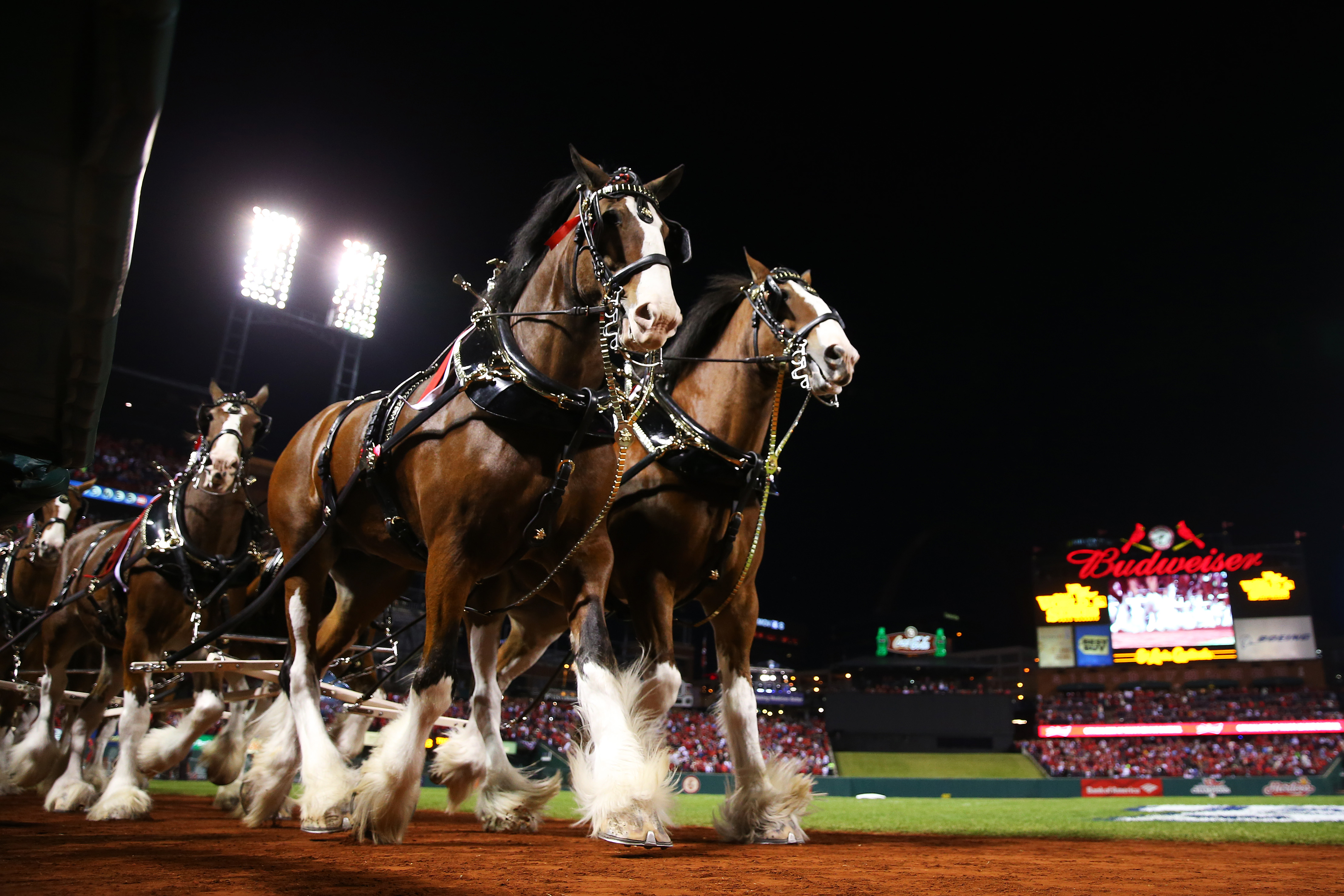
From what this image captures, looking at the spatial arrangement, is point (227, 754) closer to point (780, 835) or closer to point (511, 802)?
point (511, 802)

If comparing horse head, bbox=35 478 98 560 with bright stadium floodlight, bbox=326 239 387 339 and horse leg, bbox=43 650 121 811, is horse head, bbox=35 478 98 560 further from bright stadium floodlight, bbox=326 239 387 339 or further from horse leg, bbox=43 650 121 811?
bright stadium floodlight, bbox=326 239 387 339

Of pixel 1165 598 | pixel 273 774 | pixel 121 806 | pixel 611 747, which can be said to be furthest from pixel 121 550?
pixel 1165 598

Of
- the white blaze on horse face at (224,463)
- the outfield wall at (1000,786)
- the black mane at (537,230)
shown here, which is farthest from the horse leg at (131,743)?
the outfield wall at (1000,786)

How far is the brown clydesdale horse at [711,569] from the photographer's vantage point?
190 inches

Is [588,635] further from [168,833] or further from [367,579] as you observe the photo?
[168,833]

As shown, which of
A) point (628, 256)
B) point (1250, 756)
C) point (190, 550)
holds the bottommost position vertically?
point (1250, 756)

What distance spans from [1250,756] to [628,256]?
156 ft

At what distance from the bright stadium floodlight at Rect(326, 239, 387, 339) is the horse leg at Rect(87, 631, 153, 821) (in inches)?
1068

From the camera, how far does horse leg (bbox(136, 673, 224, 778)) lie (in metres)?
6.27

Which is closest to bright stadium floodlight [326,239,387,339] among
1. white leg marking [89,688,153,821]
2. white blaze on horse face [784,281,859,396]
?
white leg marking [89,688,153,821]

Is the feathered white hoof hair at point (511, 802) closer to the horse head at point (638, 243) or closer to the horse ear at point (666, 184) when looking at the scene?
the horse head at point (638, 243)

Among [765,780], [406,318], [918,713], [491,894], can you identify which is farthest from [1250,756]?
[491,894]

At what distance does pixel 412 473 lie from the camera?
13.4 ft

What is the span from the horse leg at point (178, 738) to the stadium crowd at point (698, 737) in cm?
1836
